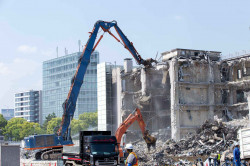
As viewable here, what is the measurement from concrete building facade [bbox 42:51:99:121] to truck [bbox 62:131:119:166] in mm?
97815

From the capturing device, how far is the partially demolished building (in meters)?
44.5

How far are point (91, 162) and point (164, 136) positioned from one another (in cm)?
2637

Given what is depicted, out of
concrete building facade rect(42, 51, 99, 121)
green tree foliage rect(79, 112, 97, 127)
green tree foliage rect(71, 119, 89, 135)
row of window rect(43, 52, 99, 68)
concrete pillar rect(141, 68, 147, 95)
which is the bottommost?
green tree foliage rect(71, 119, 89, 135)

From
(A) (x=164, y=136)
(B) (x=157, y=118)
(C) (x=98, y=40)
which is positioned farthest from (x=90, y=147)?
(B) (x=157, y=118)

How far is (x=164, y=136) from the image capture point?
47.0 meters

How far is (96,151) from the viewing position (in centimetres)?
2178

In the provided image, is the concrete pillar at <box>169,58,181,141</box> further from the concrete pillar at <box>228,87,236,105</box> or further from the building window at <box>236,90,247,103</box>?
the building window at <box>236,90,247,103</box>

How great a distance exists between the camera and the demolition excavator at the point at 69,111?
33.2 meters

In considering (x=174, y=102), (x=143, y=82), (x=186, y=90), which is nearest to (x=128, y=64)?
(x=143, y=82)

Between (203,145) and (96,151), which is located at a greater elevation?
(96,151)

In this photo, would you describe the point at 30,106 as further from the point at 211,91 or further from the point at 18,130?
the point at 211,91

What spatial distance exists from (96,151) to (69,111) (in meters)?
14.6

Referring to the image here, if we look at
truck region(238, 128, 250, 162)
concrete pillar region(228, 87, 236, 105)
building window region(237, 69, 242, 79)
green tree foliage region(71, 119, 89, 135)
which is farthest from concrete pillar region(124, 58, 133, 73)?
green tree foliage region(71, 119, 89, 135)

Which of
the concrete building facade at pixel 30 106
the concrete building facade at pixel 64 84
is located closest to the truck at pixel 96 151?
the concrete building facade at pixel 64 84
